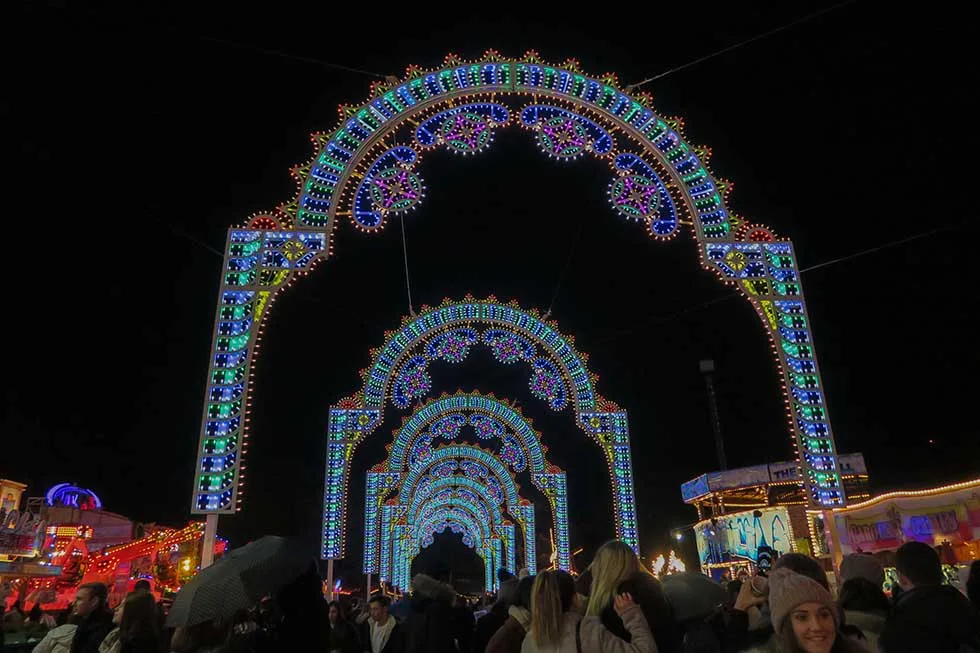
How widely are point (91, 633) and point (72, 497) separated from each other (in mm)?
38580

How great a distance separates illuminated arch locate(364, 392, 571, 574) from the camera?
23.0 meters

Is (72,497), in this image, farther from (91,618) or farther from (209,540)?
(91,618)

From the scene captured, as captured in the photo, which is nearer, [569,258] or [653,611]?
[653,611]

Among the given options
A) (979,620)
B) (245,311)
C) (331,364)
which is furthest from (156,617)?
(331,364)

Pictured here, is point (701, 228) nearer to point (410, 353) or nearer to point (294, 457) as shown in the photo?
point (410, 353)

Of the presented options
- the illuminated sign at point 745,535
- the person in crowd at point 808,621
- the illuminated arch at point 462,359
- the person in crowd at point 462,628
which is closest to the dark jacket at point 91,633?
the person in crowd at point 462,628

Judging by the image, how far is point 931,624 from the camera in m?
3.21

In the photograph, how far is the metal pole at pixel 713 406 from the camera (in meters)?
26.6

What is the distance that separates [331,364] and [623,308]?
957 cm

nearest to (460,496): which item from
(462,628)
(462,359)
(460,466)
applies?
(460,466)

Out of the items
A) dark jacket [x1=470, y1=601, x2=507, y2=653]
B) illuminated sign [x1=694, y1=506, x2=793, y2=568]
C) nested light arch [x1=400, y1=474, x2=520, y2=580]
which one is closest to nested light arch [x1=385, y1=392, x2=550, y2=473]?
nested light arch [x1=400, y1=474, x2=520, y2=580]

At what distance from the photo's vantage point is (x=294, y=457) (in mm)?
23297

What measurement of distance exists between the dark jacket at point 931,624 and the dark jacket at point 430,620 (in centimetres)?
297

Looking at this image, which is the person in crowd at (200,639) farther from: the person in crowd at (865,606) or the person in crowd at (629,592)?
the person in crowd at (865,606)
